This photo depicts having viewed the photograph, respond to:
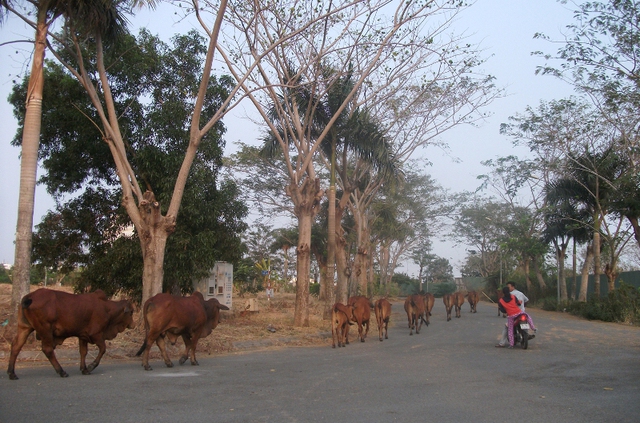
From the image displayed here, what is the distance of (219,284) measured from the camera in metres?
21.2

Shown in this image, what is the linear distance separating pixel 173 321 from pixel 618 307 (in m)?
21.9

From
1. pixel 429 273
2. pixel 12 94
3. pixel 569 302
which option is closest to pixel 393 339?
pixel 12 94

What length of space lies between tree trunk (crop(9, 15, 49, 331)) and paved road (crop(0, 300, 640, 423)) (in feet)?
6.70

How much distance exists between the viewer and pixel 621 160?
93.0 ft

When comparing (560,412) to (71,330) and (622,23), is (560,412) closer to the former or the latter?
(71,330)

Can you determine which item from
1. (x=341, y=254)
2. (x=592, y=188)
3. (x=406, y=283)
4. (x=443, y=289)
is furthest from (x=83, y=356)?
(x=406, y=283)

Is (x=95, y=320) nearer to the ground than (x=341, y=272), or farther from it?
nearer to the ground

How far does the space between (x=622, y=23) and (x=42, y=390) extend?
767 inches

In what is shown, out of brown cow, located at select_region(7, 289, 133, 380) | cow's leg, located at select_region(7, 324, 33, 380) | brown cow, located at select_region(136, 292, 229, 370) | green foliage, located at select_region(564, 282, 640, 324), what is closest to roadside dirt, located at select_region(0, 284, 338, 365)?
brown cow, located at select_region(136, 292, 229, 370)

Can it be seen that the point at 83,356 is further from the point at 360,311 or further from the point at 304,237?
the point at 304,237

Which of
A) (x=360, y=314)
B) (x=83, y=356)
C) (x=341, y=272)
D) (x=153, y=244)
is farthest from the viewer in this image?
(x=341, y=272)

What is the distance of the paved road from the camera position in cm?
676

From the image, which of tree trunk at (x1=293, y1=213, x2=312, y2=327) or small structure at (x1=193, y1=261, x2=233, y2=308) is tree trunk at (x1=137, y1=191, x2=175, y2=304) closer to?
tree trunk at (x1=293, y1=213, x2=312, y2=327)

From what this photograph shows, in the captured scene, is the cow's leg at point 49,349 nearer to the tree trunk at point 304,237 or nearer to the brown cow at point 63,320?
the brown cow at point 63,320
